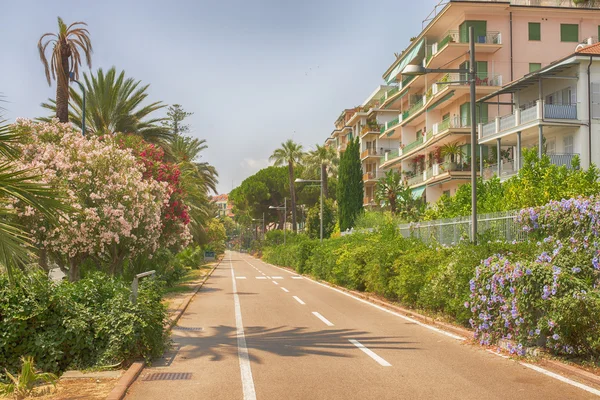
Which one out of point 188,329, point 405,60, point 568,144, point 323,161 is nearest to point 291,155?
point 323,161

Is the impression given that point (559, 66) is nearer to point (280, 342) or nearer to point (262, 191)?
point (280, 342)

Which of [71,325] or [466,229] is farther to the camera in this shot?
[466,229]

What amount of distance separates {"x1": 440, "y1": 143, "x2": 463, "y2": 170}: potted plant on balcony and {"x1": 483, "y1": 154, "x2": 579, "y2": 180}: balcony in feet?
10.3

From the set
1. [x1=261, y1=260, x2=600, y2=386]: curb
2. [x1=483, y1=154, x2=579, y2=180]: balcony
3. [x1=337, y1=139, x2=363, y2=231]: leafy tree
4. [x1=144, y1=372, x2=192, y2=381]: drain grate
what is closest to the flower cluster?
[x1=261, y1=260, x2=600, y2=386]: curb

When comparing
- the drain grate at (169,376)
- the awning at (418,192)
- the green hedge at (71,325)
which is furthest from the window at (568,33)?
the drain grate at (169,376)

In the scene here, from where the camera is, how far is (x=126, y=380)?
7.56 meters

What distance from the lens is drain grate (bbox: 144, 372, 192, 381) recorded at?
26.3 feet

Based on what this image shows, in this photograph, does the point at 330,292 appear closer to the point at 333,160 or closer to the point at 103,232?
the point at 103,232

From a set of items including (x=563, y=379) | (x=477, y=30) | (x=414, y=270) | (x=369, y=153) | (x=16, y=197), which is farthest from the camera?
(x=369, y=153)

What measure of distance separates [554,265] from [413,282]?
6.69 m

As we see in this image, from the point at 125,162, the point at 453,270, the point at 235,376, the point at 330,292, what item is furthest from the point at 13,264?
the point at 330,292

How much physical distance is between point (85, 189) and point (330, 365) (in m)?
10.9

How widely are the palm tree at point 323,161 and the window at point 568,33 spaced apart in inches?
1293

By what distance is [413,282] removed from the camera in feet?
51.4
